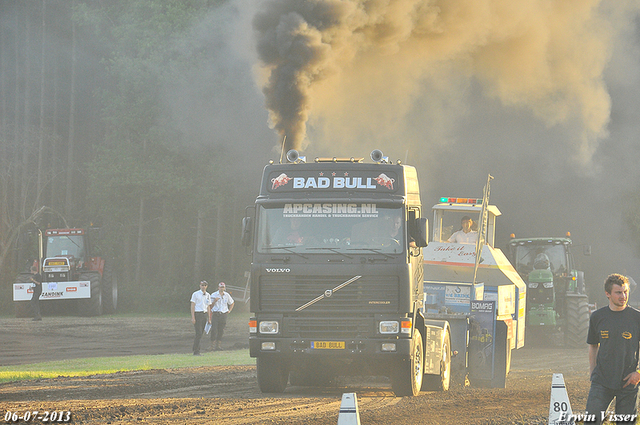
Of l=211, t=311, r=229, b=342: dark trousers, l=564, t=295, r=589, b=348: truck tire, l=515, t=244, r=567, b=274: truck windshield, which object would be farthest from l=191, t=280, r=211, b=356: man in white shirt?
l=564, t=295, r=589, b=348: truck tire

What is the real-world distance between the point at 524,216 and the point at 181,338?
1716cm

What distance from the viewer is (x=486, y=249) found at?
55.9ft

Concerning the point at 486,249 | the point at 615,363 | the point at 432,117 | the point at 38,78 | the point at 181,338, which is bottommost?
the point at 181,338

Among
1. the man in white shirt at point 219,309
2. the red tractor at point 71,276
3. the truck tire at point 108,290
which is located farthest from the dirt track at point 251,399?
the truck tire at point 108,290

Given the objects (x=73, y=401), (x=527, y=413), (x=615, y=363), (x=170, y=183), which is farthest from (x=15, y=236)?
(x=615, y=363)

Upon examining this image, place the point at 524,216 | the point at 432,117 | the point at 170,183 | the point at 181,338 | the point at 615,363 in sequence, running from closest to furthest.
Answer: the point at 615,363 < the point at 181,338 < the point at 432,117 < the point at 524,216 < the point at 170,183

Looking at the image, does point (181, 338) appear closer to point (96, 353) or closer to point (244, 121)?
point (96, 353)

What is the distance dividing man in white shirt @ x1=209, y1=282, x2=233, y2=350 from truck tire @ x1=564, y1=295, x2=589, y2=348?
9292 mm

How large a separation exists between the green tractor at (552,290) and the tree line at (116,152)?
60.3 ft

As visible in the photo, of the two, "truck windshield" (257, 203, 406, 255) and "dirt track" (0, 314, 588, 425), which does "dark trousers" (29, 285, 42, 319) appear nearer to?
"dirt track" (0, 314, 588, 425)

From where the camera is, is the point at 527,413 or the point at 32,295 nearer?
the point at 527,413

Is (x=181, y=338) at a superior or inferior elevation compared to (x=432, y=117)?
inferior

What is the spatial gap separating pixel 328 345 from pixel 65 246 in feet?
77.2

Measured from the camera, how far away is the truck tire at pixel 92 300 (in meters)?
30.0
